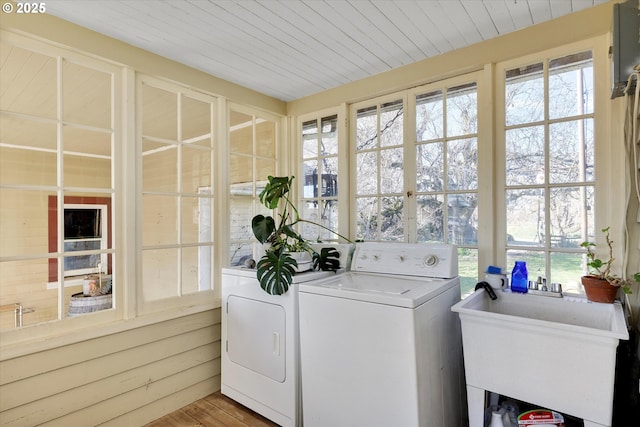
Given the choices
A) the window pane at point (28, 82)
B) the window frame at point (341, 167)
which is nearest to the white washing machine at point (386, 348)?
the window frame at point (341, 167)

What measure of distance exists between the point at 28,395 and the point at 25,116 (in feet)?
4.73

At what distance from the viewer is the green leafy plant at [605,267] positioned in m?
1.54

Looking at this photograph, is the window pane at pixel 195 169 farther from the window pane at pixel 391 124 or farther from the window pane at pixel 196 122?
the window pane at pixel 391 124

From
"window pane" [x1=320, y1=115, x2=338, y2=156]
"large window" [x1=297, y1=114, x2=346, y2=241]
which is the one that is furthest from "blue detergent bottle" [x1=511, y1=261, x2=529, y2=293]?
"window pane" [x1=320, y1=115, x2=338, y2=156]

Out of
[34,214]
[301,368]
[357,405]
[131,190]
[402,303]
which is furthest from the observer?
[131,190]

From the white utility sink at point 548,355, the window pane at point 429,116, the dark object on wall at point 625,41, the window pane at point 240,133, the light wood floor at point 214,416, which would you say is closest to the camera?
the white utility sink at point 548,355

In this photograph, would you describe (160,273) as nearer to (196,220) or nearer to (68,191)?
(196,220)

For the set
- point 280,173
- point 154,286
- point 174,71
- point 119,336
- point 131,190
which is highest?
point 174,71

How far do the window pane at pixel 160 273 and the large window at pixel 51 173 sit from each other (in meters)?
0.18

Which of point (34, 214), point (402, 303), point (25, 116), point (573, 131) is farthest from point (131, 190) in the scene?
point (573, 131)

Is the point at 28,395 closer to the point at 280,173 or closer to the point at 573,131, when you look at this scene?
the point at 280,173

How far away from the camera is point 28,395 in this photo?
65.2 inches

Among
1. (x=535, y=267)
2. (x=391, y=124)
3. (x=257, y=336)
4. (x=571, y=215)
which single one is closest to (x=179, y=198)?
(x=257, y=336)

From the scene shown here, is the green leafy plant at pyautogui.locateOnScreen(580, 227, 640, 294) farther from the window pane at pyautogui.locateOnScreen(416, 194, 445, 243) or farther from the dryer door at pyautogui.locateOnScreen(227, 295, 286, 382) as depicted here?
the dryer door at pyautogui.locateOnScreen(227, 295, 286, 382)
